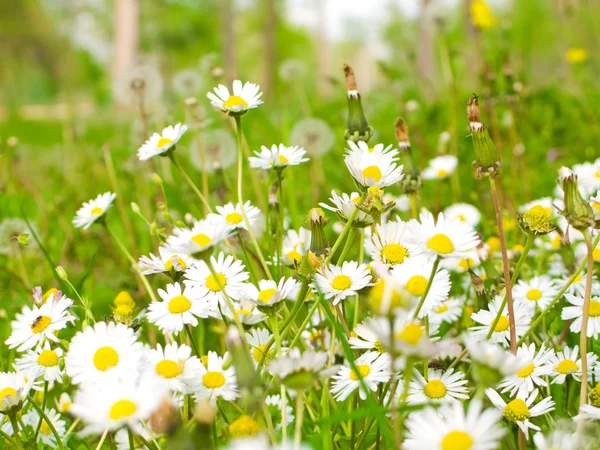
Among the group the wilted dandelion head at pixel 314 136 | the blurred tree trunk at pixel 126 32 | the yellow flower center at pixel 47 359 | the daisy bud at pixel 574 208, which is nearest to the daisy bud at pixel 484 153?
the daisy bud at pixel 574 208

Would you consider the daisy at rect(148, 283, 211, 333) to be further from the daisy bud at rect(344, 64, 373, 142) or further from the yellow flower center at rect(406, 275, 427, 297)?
the daisy bud at rect(344, 64, 373, 142)

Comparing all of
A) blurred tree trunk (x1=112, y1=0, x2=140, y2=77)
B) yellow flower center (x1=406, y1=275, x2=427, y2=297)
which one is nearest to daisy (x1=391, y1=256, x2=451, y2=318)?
yellow flower center (x1=406, y1=275, x2=427, y2=297)

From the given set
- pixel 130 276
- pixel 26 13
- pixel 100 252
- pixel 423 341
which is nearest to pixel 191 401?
pixel 423 341

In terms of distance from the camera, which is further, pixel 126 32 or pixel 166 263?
pixel 126 32

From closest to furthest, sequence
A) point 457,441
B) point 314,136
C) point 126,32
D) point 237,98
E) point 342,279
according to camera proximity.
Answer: point 457,441
point 342,279
point 237,98
point 314,136
point 126,32

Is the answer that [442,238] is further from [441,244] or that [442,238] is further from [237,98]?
[237,98]

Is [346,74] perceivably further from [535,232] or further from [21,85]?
[21,85]

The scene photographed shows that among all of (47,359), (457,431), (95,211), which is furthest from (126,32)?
(457,431)
